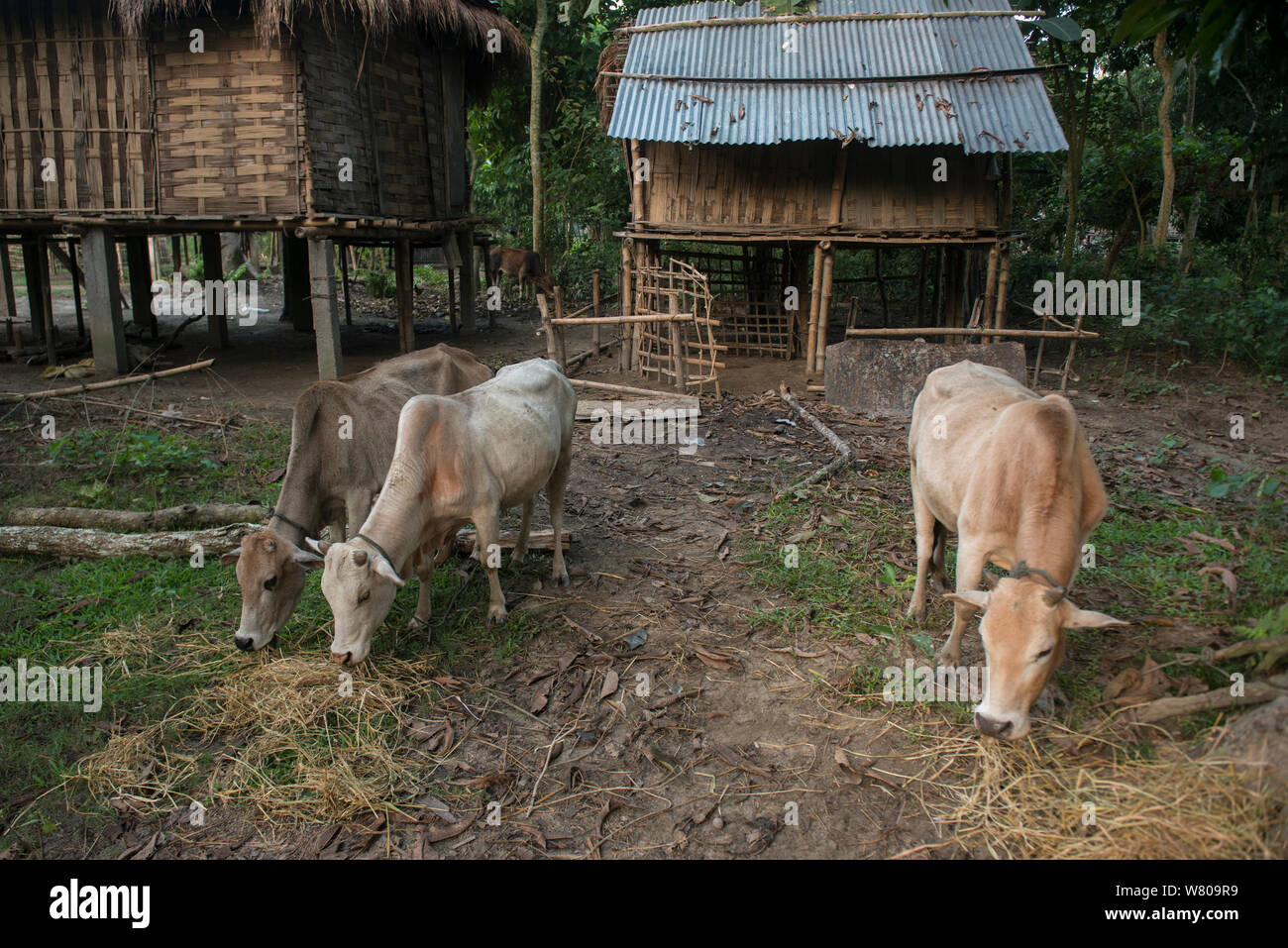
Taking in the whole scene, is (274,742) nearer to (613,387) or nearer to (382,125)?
(613,387)

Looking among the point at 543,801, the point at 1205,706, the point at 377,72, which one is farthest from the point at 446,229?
the point at 1205,706

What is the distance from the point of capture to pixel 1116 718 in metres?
4.41

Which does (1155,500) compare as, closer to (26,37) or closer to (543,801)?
(543,801)

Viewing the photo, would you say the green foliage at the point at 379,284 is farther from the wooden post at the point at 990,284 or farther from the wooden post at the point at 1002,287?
the wooden post at the point at 1002,287

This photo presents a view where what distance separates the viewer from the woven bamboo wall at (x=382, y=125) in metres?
12.8

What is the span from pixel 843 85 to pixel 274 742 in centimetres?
1360

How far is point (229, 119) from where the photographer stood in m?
12.6

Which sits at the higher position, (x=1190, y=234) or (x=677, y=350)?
(x=1190, y=234)

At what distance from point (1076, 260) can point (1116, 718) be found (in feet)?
61.4

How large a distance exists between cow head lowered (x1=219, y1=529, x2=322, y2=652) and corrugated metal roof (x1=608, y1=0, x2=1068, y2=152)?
10528 millimetres

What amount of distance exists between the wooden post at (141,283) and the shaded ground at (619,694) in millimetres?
10032

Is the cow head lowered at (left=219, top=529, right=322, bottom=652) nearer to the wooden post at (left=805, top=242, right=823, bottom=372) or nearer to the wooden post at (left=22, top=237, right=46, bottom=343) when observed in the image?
the wooden post at (left=805, top=242, right=823, bottom=372)

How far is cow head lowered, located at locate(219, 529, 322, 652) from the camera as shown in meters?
5.39

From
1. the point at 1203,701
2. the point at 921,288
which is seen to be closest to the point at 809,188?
the point at 921,288
